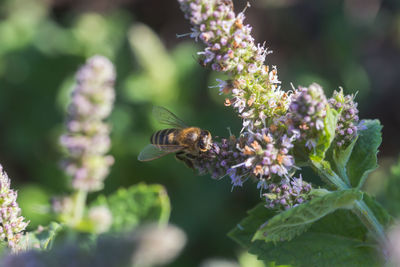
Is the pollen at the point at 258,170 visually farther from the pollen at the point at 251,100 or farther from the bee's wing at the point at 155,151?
the bee's wing at the point at 155,151

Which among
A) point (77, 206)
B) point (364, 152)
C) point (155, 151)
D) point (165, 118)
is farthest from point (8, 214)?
point (364, 152)

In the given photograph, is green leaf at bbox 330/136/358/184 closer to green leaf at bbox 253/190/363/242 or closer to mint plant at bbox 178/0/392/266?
mint plant at bbox 178/0/392/266

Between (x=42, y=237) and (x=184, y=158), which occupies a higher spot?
(x=184, y=158)

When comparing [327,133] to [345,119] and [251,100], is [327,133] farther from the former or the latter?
[251,100]

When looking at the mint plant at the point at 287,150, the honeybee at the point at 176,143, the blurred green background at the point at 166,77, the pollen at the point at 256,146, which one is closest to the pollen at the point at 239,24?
the mint plant at the point at 287,150

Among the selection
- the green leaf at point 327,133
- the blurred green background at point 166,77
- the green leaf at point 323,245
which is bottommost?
the green leaf at point 323,245

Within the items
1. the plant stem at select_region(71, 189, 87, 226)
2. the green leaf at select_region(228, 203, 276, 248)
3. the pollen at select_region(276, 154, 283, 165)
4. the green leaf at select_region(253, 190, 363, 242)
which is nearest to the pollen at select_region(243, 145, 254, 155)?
the pollen at select_region(276, 154, 283, 165)

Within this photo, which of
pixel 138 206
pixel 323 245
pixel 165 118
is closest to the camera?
pixel 323 245
